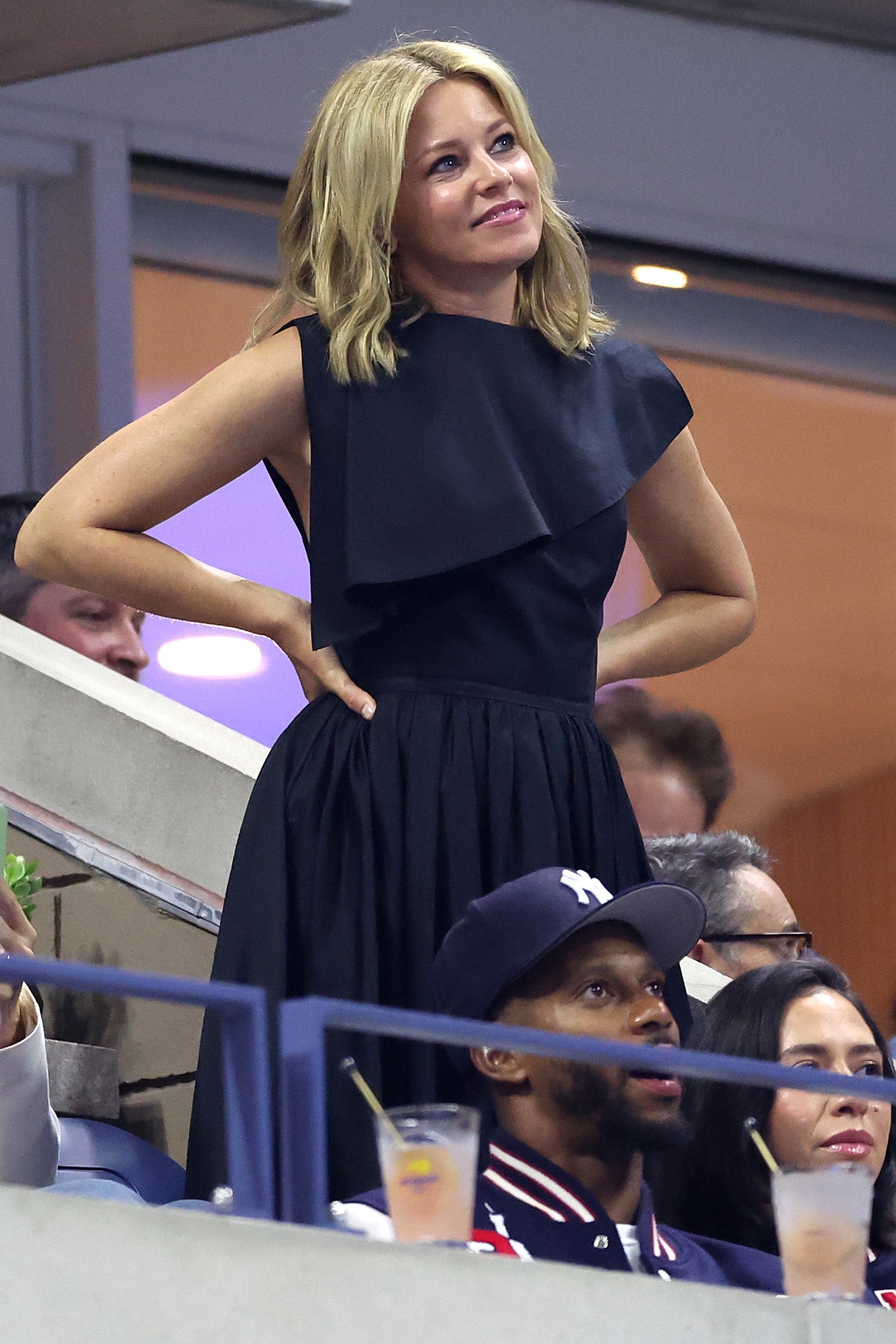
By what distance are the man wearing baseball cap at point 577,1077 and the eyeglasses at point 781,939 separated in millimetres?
1410

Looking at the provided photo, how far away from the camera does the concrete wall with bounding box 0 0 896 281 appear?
7.07 metres

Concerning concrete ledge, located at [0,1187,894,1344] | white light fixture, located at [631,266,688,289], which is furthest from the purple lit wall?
concrete ledge, located at [0,1187,894,1344]

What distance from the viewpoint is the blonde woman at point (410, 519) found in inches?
102

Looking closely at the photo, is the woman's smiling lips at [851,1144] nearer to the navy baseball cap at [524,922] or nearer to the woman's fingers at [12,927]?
the navy baseball cap at [524,922]

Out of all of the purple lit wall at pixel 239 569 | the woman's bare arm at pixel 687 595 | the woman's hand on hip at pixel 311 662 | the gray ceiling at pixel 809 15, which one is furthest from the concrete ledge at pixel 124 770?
the gray ceiling at pixel 809 15

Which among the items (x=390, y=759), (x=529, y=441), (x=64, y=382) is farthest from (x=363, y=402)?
(x=64, y=382)

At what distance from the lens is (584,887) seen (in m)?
2.45

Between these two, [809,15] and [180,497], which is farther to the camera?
[809,15]

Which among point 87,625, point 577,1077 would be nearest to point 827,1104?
point 577,1077

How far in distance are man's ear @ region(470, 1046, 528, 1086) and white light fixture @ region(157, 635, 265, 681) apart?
483cm

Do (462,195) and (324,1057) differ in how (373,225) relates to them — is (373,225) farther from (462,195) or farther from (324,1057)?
(324,1057)

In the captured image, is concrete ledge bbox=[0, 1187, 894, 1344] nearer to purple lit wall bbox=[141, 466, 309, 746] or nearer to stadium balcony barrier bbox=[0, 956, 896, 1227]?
stadium balcony barrier bbox=[0, 956, 896, 1227]

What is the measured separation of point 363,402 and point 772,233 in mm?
5351

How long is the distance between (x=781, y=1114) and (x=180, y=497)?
100 centimetres
